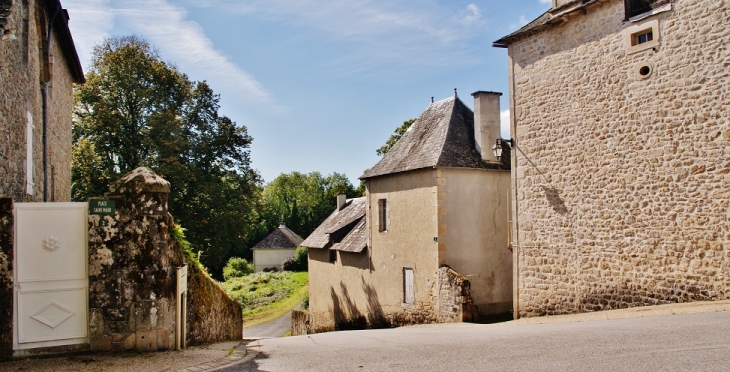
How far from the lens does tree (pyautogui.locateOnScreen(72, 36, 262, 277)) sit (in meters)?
24.2

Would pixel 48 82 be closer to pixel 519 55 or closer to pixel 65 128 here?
pixel 65 128

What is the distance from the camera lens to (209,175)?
2658cm

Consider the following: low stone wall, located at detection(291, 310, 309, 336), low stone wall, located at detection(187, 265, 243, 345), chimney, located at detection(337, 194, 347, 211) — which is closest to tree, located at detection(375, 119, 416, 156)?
chimney, located at detection(337, 194, 347, 211)

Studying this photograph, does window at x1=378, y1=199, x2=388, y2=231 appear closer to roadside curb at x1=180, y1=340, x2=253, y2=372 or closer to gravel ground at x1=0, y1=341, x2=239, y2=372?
roadside curb at x1=180, y1=340, x2=253, y2=372

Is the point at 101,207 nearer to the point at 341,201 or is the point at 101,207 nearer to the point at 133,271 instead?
the point at 133,271

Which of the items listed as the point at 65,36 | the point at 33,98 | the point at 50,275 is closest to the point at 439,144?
the point at 65,36

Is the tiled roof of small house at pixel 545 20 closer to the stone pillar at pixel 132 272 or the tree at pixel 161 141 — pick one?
the stone pillar at pixel 132 272

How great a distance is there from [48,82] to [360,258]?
12327 mm

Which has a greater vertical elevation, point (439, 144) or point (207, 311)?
point (439, 144)

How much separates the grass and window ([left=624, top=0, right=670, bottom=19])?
65.2 ft

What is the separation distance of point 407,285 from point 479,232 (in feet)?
9.42

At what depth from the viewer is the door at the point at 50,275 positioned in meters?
6.11

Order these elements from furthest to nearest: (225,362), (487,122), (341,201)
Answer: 1. (341,201)
2. (487,122)
3. (225,362)

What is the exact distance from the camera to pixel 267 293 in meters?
34.3
